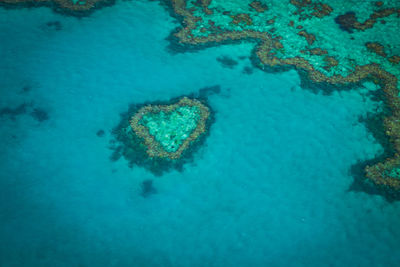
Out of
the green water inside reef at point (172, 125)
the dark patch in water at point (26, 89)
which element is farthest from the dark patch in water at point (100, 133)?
the dark patch in water at point (26, 89)

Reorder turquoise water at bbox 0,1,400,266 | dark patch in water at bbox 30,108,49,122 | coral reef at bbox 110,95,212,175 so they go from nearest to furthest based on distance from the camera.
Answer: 1. turquoise water at bbox 0,1,400,266
2. coral reef at bbox 110,95,212,175
3. dark patch in water at bbox 30,108,49,122

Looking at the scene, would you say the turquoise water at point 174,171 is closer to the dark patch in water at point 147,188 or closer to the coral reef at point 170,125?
the dark patch in water at point 147,188

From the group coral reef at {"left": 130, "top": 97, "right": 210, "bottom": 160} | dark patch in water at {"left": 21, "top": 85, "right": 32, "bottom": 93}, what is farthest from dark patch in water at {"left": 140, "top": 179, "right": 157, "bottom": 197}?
dark patch in water at {"left": 21, "top": 85, "right": 32, "bottom": 93}

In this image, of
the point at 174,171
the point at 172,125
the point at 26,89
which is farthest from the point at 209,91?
the point at 26,89

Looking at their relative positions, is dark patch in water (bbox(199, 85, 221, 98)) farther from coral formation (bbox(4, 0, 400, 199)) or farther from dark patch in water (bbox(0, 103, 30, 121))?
dark patch in water (bbox(0, 103, 30, 121))

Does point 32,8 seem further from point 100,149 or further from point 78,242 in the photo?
point 78,242

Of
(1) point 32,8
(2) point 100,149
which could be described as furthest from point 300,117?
(1) point 32,8
